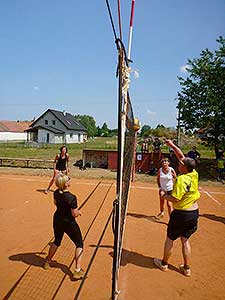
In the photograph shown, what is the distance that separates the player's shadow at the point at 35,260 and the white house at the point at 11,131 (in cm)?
6233

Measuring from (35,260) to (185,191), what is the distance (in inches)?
111

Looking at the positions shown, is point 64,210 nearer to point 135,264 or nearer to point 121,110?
point 135,264

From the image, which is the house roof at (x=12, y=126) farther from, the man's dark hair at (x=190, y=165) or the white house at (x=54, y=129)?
the man's dark hair at (x=190, y=165)

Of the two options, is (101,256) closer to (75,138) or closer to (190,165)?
(190,165)

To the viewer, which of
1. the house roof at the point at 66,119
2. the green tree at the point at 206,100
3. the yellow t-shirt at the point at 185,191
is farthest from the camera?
the house roof at the point at 66,119

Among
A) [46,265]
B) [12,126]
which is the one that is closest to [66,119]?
[12,126]

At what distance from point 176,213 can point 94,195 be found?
A: 20.4ft

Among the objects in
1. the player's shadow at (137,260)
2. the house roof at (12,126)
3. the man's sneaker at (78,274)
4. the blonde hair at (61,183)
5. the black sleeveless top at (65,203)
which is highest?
the house roof at (12,126)

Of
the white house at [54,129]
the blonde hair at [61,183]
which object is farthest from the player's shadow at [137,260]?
the white house at [54,129]

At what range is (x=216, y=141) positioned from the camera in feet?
55.0

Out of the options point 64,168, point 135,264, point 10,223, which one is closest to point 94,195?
point 64,168

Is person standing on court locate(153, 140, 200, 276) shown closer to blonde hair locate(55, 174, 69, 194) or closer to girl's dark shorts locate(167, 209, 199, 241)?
girl's dark shorts locate(167, 209, 199, 241)

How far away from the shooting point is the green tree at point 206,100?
15938 mm

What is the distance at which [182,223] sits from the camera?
433cm
